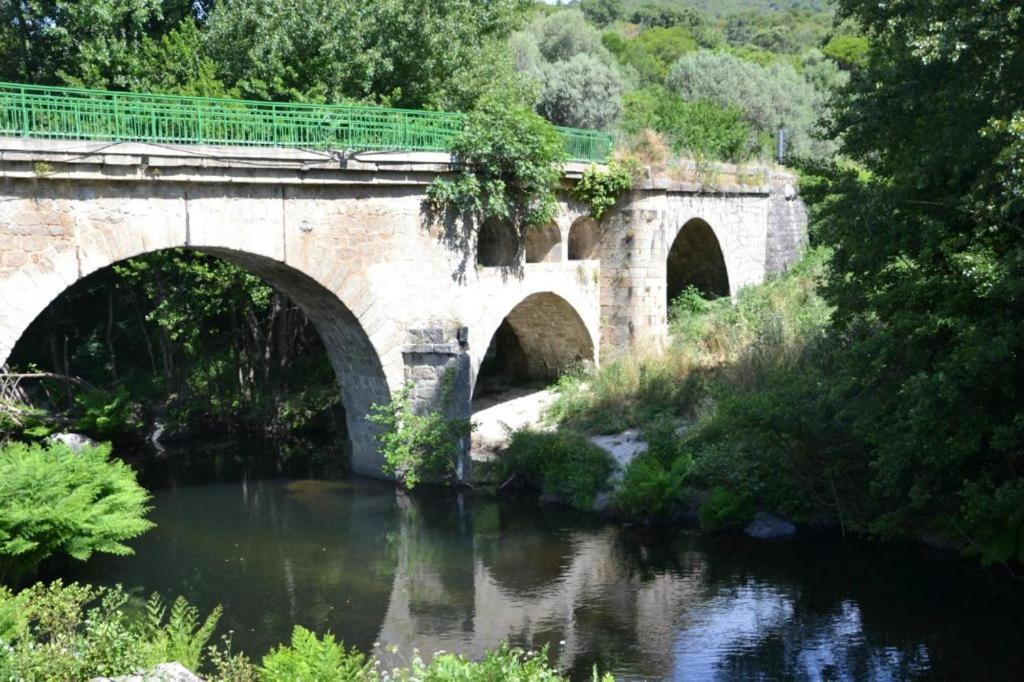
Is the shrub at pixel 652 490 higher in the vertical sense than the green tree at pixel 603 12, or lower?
lower

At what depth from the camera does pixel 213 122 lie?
14.0 meters

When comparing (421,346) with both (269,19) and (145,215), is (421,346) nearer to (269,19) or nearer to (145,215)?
(145,215)

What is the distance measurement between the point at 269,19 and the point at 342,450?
26.7 feet

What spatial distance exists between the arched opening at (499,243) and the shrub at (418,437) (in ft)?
9.25

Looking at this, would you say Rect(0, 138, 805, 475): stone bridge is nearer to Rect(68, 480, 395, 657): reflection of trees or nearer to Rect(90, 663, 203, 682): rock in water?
Rect(68, 480, 395, 657): reflection of trees

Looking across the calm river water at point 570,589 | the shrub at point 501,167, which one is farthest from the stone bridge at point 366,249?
the calm river water at point 570,589

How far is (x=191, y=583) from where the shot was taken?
12891mm

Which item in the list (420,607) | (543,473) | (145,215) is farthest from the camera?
(543,473)

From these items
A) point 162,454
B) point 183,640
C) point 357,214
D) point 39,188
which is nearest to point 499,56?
point 357,214

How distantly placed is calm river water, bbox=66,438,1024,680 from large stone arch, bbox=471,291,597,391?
5024mm

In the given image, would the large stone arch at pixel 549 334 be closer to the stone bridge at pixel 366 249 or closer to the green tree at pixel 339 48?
the stone bridge at pixel 366 249

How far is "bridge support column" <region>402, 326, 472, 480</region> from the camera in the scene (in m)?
16.6

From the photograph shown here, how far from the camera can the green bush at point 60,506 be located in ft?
37.2

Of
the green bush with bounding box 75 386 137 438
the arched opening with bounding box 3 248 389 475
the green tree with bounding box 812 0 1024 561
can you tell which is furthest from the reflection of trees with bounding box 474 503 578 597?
the green bush with bounding box 75 386 137 438
